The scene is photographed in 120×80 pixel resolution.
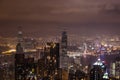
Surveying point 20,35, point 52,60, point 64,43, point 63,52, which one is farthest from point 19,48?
point 63,52

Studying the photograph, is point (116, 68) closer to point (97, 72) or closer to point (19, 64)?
point (97, 72)

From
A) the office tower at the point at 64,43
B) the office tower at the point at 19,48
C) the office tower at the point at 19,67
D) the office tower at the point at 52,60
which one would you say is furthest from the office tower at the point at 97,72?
the office tower at the point at 19,48

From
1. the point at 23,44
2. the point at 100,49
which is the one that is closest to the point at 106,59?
the point at 100,49

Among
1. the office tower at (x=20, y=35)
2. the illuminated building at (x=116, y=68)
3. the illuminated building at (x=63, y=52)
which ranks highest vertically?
the office tower at (x=20, y=35)

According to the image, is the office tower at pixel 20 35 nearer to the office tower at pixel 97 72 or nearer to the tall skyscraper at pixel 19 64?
the tall skyscraper at pixel 19 64

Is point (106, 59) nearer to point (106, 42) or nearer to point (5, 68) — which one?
point (106, 42)

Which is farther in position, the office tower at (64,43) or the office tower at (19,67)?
the office tower at (64,43)

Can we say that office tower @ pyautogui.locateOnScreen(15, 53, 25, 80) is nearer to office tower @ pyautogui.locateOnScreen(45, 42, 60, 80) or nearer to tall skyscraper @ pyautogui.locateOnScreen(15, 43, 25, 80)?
tall skyscraper @ pyautogui.locateOnScreen(15, 43, 25, 80)

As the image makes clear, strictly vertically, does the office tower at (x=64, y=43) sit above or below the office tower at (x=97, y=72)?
above

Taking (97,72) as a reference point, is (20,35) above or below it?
above
